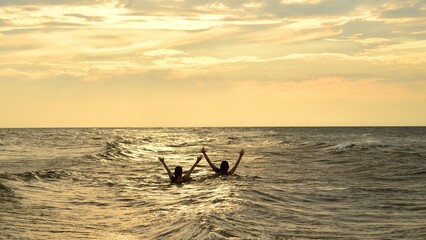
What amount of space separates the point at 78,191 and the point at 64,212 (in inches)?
183

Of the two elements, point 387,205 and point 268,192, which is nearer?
point 387,205

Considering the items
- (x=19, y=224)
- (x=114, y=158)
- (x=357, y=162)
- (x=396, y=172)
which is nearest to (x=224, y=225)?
(x=19, y=224)

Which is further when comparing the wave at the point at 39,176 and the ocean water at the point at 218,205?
the wave at the point at 39,176

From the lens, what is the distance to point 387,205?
14641mm

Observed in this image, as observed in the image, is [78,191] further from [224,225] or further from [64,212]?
[224,225]

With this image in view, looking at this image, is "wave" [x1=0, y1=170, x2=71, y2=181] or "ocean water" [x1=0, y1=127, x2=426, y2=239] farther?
"wave" [x1=0, y1=170, x2=71, y2=181]

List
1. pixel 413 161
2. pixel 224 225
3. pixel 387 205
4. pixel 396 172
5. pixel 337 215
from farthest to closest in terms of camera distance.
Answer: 1. pixel 413 161
2. pixel 396 172
3. pixel 387 205
4. pixel 337 215
5. pixel 224 225

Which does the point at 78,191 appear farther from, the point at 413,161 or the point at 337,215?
the point at 413,161

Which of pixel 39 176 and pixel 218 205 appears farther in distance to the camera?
pixel 39 176

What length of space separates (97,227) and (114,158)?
24535 mm

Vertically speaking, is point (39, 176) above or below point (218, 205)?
below

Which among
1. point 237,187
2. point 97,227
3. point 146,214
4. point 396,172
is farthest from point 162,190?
point 396,172

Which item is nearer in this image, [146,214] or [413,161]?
[146,214]

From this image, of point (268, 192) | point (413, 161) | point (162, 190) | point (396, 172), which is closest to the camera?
point (268, 192)
